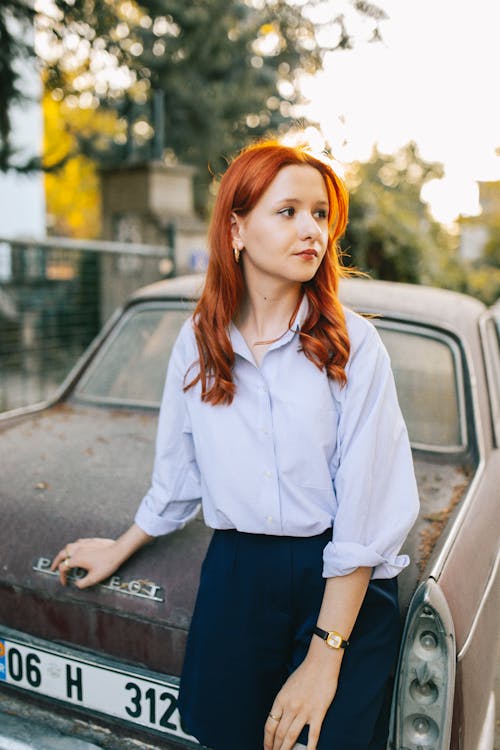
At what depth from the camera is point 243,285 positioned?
189cm

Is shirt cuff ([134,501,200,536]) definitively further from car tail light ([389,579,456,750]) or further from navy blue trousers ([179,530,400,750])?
car tail light ([389,579,456,750])

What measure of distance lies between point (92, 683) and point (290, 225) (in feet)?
4.60

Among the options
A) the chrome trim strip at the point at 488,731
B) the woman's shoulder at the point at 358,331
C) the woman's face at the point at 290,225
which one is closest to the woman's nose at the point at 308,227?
the woman's face at the point at 290,225

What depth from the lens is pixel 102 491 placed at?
252 centimetres

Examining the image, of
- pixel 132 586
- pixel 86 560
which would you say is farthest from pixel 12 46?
pixel 132 586

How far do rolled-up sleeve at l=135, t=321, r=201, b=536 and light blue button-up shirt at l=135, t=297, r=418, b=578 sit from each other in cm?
11

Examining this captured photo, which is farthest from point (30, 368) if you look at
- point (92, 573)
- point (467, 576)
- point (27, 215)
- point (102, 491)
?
point (27, 215)

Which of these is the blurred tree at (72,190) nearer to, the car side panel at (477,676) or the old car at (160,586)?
the old car at (160,586)

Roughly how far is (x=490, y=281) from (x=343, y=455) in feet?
48.3

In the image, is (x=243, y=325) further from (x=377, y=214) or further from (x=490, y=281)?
(x=490, y=281)

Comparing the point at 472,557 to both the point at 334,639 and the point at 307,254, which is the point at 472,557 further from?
the point at 307,254

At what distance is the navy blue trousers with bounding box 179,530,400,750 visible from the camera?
66.6 inches

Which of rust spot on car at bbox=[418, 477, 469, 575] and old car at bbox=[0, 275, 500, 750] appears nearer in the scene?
old car at bbox=[0, 275, 500, 750]

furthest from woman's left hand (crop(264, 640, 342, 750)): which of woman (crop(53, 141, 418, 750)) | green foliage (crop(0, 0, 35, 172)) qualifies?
green foliage (crop(0, 0, 35, 172))
